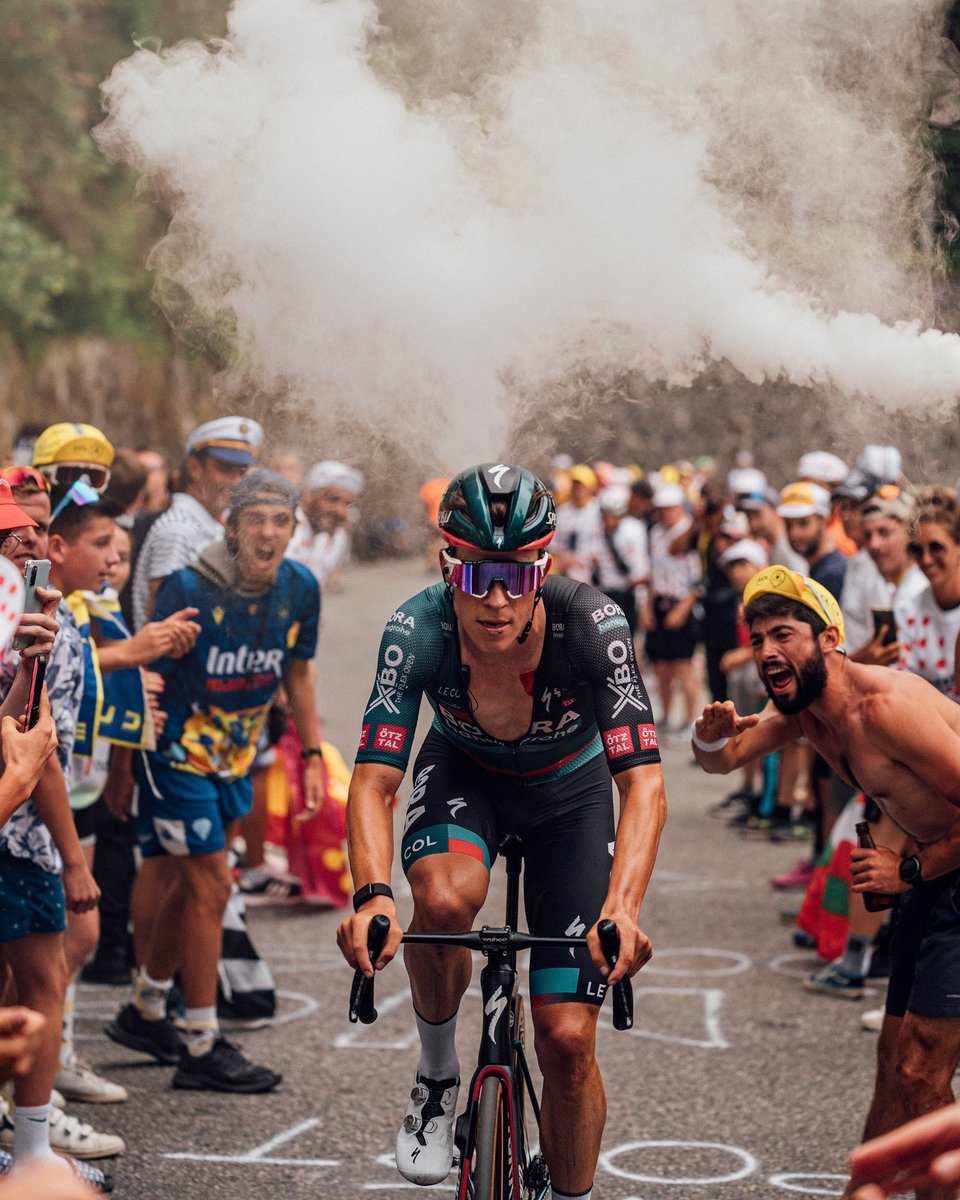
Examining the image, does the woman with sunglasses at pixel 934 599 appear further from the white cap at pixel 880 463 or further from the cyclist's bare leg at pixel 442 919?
the cyclist's bare leg at pixel 442 919

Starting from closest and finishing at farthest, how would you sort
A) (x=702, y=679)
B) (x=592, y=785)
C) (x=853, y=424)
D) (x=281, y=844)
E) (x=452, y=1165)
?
(x=452, y=1165) < (x=592, y=785) < (x=853, y=424) < (x=281, y=844) < (x=702, y=679)

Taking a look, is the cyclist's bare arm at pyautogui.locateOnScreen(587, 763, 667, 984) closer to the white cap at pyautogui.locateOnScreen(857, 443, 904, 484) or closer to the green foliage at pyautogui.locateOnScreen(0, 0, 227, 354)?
the white cap at pyautogui.locateOnScreen(857, 443, 904, 484)

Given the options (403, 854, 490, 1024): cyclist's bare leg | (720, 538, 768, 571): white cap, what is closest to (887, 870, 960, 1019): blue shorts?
(403, 854, 490, 1024): cyclist's bare leg

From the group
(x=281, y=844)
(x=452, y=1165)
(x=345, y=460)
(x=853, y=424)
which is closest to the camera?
(x=452, y=1165)

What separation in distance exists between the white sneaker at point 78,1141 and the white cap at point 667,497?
10313 mm

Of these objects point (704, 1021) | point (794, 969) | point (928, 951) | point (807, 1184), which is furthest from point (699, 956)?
point (928, 951)

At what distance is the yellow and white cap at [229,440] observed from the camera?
6.62 metres

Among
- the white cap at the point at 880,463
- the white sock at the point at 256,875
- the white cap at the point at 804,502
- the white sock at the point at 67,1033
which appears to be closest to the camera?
the white sock at the point at 67,1033

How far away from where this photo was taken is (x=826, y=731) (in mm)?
4500

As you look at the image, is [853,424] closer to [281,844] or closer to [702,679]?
[281,844]

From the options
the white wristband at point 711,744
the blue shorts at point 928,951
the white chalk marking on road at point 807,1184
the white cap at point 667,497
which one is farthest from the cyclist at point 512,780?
the white cap at point 667,497

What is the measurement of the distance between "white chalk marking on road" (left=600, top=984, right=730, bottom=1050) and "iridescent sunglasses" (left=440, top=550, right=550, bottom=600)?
2.63 metres

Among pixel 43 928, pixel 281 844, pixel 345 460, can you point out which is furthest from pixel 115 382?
pixel 43 928

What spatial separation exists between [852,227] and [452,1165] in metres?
3.47
